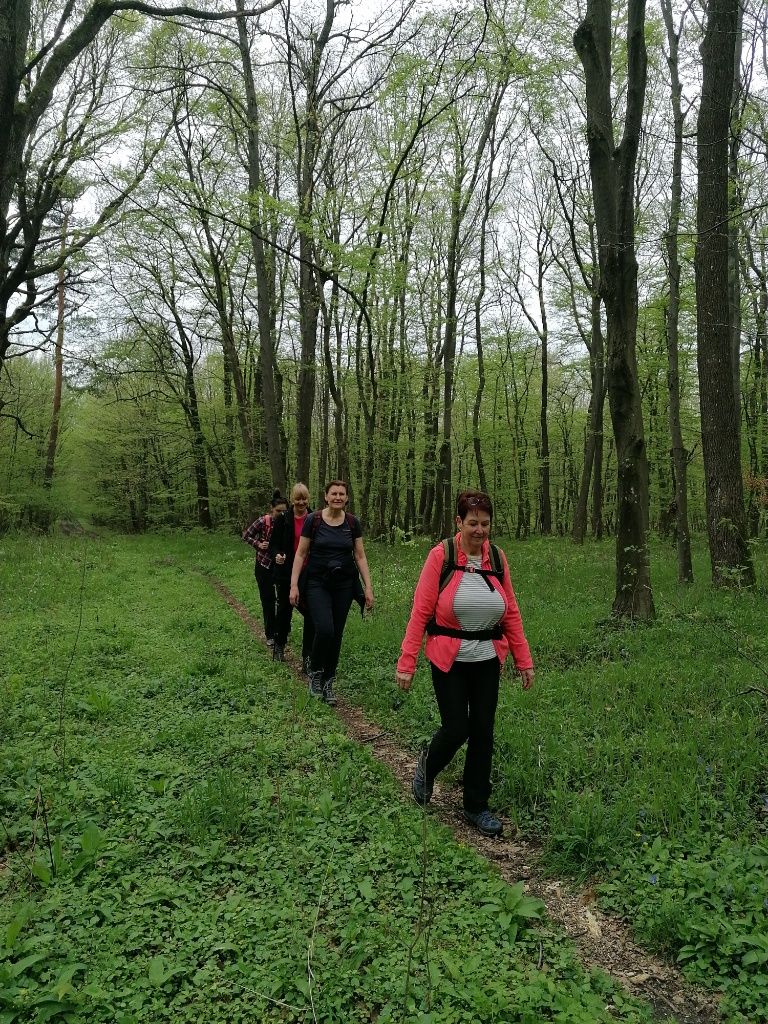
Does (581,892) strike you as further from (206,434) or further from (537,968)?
(206,434)

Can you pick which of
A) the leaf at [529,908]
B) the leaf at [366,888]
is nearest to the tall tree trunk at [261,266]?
the leaf at [366,888]

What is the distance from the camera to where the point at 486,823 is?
150 inches

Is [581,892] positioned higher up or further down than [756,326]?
further down

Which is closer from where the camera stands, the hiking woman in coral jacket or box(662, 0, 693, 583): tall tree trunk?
the hiking woman in coral jacket

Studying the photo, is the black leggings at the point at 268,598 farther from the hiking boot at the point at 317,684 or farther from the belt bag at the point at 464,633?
the belt bag at the point at 464,633

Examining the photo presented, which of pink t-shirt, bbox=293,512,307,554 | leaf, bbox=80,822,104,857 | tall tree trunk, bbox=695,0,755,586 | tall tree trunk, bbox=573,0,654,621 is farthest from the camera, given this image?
tall tree trunk, bbox=695,0,755,586

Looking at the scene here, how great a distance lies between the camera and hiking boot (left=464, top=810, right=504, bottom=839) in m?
3.79

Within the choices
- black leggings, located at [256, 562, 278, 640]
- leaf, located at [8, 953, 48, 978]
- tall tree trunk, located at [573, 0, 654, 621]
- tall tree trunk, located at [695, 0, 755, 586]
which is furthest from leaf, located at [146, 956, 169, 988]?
tall tree trunk, located at [695, 0, 755, 586]

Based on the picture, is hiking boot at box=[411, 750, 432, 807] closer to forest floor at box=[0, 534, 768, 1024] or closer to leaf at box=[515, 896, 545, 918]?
forest floor at box=[0, 534, 768, 1024]

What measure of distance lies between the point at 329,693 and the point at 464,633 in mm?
2823

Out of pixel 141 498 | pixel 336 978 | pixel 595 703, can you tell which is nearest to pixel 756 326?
pixel 595 703

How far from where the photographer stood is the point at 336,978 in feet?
8.14

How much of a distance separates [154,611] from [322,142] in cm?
981

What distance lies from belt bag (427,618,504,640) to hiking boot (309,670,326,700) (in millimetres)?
2591
